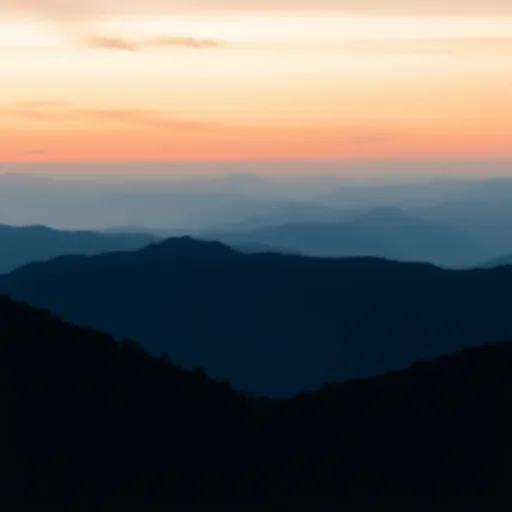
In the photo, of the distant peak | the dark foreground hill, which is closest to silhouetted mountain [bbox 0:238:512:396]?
the distant peak

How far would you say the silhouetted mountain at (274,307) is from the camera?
121 meters

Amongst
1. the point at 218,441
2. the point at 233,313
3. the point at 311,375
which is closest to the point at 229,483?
the point at 218,441

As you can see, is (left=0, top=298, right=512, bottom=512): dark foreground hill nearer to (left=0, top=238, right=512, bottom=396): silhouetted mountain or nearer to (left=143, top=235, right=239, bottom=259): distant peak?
(left=0, top=238, right=512, bottom=396): silhouetted mountain

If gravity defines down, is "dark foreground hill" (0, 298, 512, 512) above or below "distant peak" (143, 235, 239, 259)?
below

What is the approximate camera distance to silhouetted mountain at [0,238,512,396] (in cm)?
12119

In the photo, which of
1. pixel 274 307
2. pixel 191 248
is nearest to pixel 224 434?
pixel 274 307

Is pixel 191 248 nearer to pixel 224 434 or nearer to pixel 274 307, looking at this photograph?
pixel 274 307

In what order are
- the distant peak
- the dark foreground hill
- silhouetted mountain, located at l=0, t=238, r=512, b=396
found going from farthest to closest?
the distant peak, silhouetted mountain, located at l=0, t=238, r=512, b=396, the dark foreground hill

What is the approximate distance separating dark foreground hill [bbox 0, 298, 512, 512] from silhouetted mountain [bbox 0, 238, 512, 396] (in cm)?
7821

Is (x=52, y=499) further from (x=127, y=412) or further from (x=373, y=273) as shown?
(x=373, y=273)

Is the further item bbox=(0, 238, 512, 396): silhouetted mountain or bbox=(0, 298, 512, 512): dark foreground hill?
bbox=(0, 238, 512, 396): silhouetted mountain

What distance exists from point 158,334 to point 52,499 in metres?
104

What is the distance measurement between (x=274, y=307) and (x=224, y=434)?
3813 inches

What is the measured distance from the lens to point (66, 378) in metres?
36.4
